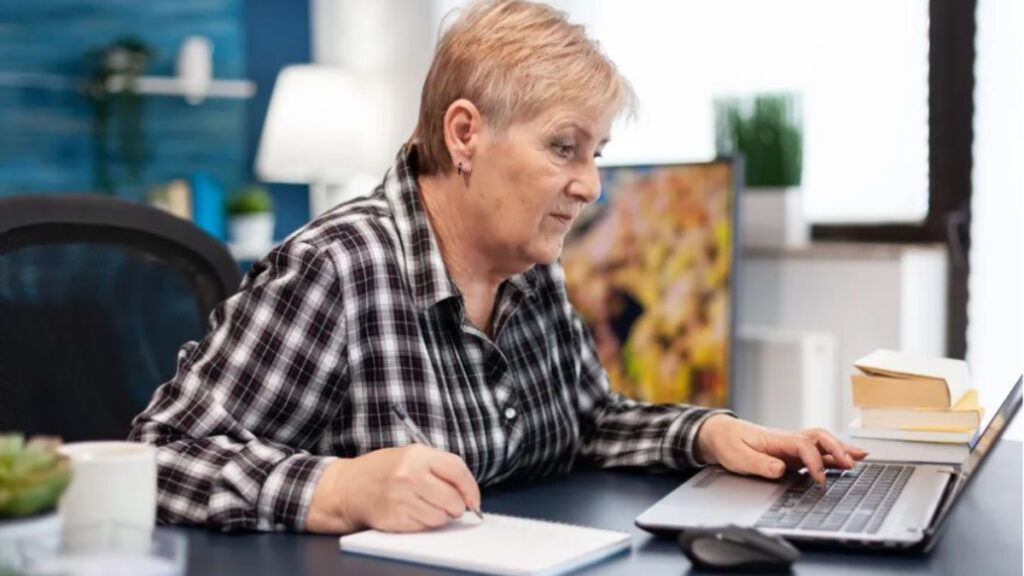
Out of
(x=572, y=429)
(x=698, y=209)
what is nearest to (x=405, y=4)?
(x=698, y=209)

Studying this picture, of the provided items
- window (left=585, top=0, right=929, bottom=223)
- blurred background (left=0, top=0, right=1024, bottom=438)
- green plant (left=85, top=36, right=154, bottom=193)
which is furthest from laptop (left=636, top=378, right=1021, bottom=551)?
green plant (left=85, top=36, right=154, bottom=193)

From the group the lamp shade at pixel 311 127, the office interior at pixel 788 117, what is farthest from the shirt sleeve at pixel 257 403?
the lamp shade at pixel 311 127

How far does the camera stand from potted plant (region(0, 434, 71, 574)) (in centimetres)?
71

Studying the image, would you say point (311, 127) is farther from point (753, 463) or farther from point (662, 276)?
point (753, 463)

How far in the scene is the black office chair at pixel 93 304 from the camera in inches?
54.2

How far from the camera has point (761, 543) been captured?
89cm

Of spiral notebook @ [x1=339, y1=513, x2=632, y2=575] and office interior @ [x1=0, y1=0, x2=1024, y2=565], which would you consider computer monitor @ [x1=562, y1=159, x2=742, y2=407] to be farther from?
spiral notebook @ [x1=339, y1=513, x2=632, y2=575]

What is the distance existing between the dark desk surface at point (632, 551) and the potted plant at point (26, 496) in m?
0.21

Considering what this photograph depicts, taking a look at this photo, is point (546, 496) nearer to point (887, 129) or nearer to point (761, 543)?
point (761, 543)

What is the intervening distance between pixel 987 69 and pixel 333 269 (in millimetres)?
2161

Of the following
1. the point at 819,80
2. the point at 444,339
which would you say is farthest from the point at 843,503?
the point at 819,80

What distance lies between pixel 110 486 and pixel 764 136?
8.14ft

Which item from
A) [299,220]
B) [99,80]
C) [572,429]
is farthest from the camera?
[299,220]

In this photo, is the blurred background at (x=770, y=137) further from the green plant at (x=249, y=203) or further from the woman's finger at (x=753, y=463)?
the woman's finger at (x=753, y=463)
